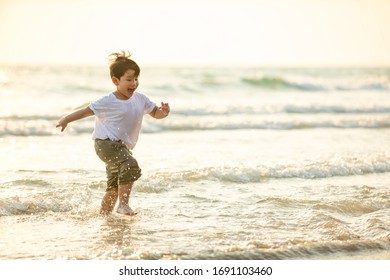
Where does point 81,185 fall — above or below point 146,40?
below

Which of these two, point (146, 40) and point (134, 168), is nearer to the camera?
point (134, 168)

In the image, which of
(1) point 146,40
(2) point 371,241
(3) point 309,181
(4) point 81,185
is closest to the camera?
(2) point 371,241

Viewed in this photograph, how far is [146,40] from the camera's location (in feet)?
53.5

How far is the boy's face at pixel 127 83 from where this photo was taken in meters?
4.85

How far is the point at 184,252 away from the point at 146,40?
1259 cm

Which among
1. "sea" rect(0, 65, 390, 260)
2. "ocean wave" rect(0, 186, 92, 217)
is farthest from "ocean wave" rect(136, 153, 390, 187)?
"ocean wave" rect(0, 186, 92, 217)

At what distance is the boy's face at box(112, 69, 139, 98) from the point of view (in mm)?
4852

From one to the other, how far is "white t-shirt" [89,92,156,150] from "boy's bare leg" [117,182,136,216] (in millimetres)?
310

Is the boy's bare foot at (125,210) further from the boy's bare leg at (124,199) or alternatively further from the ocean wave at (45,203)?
the ocean wave at (45,203)

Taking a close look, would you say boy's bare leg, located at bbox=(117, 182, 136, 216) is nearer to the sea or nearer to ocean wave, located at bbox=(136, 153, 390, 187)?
the sea

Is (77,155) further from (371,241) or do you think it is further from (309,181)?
(371,241)

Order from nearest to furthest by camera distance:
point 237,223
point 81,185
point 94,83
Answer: point 237,223
point 81,185
point 94,83
